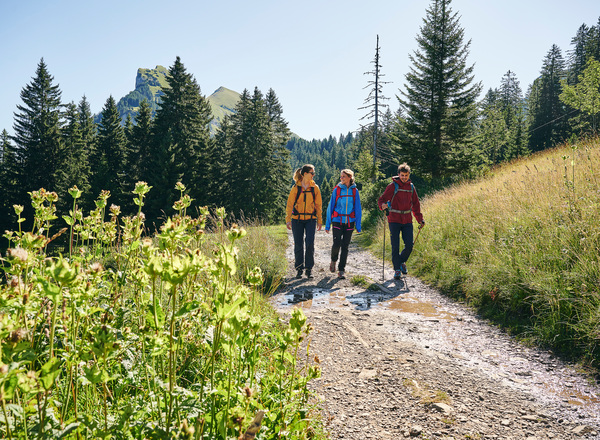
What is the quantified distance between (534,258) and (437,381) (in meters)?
2.91

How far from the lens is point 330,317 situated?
4.66 m

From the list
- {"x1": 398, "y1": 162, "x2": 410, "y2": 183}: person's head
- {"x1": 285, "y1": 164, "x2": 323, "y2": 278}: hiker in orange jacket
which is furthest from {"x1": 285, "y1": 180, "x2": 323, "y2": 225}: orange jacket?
{"x1": 398, "y1": 162, "x2": 410, "y2": 183}: person's head

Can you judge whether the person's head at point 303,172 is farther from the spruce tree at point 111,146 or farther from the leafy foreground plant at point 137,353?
the spruce tree at point 111,146

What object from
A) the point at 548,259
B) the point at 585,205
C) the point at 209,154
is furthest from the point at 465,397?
the point at 209,154

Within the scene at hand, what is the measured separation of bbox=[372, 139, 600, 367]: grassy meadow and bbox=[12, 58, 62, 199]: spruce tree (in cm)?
3207

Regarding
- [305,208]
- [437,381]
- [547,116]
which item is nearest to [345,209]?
[305,208]

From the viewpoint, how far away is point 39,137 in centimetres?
3033

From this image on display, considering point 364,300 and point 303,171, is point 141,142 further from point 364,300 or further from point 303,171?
point 364,300

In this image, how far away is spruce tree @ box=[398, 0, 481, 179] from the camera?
22.5 metres

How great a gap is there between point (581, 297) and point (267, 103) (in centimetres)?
4461

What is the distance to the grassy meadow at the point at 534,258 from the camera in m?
3.86

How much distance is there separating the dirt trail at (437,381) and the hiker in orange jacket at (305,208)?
2.18 m

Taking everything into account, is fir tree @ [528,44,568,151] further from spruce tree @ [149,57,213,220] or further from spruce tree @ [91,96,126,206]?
spruce tree @ [91,96,126,206]

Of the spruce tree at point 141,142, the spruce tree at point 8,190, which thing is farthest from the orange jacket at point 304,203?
the spruce tree at point 8,190
